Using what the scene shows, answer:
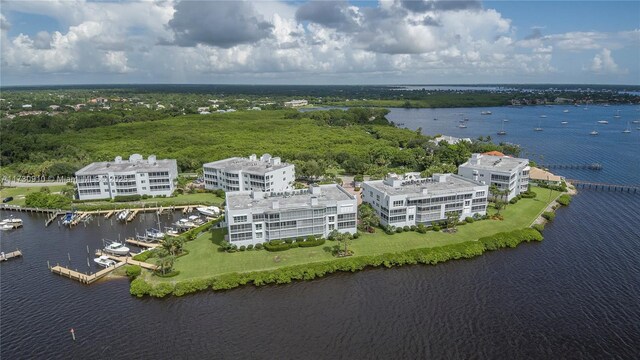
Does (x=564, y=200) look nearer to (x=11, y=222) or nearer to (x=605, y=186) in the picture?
(x=605, y=186)

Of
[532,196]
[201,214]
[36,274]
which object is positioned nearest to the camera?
[36,274]

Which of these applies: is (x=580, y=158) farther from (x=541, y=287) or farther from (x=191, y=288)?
(x=191, y=288)

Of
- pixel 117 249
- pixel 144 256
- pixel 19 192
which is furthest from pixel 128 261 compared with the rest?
pixel 19 192

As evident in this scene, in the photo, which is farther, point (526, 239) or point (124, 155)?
Result: point (124, 155)

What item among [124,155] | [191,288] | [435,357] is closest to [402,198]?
[435,357]

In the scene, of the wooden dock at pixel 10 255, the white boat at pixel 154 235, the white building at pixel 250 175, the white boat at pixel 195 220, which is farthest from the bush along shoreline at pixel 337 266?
the white building at pixel 250 175

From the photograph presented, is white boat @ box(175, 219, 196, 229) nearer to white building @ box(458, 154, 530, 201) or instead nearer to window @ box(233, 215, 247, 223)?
window @ box(233, 215, 247, 223)
